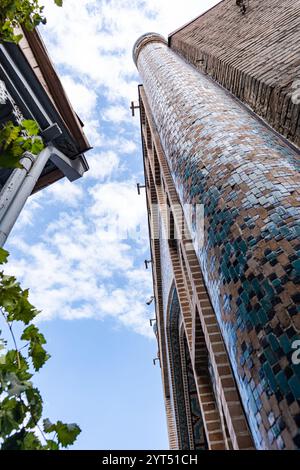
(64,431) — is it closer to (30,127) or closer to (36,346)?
(36,346)

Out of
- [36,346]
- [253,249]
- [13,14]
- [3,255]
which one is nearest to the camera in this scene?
[36,346]

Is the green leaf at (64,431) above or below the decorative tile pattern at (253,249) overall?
below

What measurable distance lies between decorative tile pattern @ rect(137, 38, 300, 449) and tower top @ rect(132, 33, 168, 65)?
6081mm

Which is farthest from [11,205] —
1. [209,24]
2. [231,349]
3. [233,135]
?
[209,24]

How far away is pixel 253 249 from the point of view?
1.47 meters

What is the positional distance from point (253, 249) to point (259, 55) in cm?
265

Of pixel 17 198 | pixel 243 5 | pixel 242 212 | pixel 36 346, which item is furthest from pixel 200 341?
pixel 243 5

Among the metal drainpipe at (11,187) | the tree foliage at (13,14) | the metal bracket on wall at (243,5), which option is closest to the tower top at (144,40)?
the metal bracket on wall at (243,5)

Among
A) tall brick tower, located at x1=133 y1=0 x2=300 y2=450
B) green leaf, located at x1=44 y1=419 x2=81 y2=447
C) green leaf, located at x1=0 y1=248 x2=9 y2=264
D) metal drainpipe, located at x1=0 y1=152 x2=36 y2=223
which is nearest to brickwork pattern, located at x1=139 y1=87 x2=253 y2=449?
tall brick tower, located at x1=133 y1=0 x2=300 y2=450

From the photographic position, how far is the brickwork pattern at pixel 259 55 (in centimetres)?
258

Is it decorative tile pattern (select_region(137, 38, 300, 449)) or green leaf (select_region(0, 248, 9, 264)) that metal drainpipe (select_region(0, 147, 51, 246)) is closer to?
decorative tile pattern (select_region(137, 38, 300, 449))

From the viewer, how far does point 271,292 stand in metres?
1.28

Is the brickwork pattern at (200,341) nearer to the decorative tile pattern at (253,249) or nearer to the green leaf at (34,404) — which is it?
the decorative tile pattern at (253,249)
